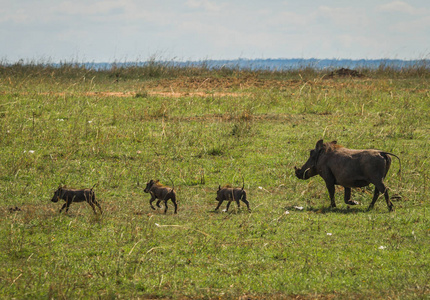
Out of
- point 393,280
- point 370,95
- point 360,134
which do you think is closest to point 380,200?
point 393,280

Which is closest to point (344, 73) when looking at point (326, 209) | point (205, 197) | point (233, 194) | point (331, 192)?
point (331, 192)

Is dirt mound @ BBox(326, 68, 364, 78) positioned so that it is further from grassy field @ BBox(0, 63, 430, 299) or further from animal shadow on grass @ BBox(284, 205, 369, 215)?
animal shadow on grass @ BBox(284, 205, 369, 215)

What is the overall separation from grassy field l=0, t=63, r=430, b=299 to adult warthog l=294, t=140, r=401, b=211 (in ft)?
1.12


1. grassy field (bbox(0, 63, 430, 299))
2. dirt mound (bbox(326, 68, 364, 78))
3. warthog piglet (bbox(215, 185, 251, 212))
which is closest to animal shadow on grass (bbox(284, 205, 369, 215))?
grassy field (bbox(0, 63, 430, 299))

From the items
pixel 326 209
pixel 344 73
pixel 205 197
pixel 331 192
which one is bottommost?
pixel 205 197

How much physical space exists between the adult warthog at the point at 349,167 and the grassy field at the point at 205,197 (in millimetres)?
342

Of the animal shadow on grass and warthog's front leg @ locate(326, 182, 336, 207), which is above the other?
warthog's front leg @ locate(326, 182, 336, 207)

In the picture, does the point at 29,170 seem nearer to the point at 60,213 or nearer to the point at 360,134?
the point at 60,213

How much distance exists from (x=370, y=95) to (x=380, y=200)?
32.9 ft

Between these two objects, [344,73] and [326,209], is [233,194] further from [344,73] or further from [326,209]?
[344,73]

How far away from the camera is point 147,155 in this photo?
11.9 m

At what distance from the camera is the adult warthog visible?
833 centimetres

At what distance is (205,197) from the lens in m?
9.48

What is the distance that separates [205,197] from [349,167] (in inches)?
97.4
